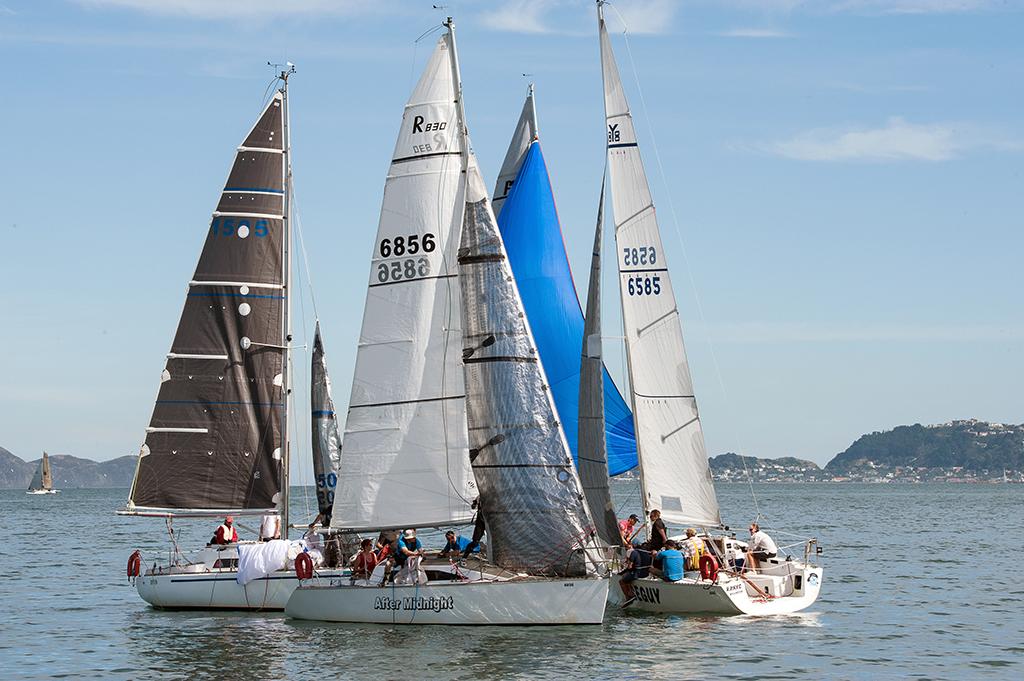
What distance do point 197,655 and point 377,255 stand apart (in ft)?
28.1

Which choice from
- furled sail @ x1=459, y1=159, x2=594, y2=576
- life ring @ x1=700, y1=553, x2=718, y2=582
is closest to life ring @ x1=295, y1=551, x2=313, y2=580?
furled sail @ x1=459, y1=159, x2=594, y2=576

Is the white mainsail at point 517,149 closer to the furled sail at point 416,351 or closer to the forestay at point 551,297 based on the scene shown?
the forestay at point 551,297

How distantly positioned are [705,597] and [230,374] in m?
12.4

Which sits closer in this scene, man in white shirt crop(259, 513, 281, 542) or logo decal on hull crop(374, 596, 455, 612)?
logo decal on hull crop(374, 596, 455, 612)

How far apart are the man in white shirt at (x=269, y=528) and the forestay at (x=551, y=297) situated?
23.6ft

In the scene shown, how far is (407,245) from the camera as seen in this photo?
91.8 ft

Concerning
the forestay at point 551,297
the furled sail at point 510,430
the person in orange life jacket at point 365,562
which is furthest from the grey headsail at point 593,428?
the person in orange life jacket at point 365,562

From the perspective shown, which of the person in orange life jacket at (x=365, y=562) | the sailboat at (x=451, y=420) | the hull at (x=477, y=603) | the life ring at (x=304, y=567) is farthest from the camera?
the life ring at (x=304, y=567)

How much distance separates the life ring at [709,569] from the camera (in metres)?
28.6

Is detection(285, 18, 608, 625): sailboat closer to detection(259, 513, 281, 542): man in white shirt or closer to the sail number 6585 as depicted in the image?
the sail number 6585

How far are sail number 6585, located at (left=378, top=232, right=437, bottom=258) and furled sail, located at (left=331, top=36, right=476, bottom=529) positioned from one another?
0.02 meters

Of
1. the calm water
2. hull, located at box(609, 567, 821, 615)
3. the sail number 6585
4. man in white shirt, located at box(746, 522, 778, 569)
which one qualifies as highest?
the sail number 6585

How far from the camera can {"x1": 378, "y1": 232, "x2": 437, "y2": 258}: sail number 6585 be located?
27.8 meters

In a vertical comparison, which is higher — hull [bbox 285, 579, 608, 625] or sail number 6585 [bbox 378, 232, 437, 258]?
sail number 6585 [bbox 378, 232, 437, 258]
